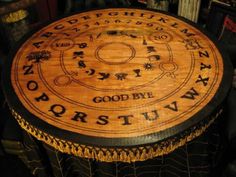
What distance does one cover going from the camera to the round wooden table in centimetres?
117

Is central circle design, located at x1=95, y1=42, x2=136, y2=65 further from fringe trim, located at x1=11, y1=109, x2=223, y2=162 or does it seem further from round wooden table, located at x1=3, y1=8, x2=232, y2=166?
fringe trim, located at x1=11, y1=109, x2=223, y2=162

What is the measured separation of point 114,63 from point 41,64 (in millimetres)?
382

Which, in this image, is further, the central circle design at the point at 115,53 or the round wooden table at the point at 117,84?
the central circle design at the point at 115,53

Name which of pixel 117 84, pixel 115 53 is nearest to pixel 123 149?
pixel 117 84

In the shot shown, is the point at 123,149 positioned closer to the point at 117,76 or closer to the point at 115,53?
the point at 117,76

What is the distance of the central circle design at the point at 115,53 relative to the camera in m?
1.55

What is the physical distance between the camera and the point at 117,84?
140 centimetres

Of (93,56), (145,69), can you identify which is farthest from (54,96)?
(145,69)

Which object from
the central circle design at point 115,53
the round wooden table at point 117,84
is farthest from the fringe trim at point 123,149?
the central circle design at point 115,53

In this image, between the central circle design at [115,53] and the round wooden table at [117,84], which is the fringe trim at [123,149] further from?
the central circle design at [115,53]

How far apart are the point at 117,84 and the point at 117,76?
0.20 feet

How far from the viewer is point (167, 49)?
161cm

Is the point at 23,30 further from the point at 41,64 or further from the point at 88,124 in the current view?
the point at 88,124

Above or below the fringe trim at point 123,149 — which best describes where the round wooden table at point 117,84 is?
above
